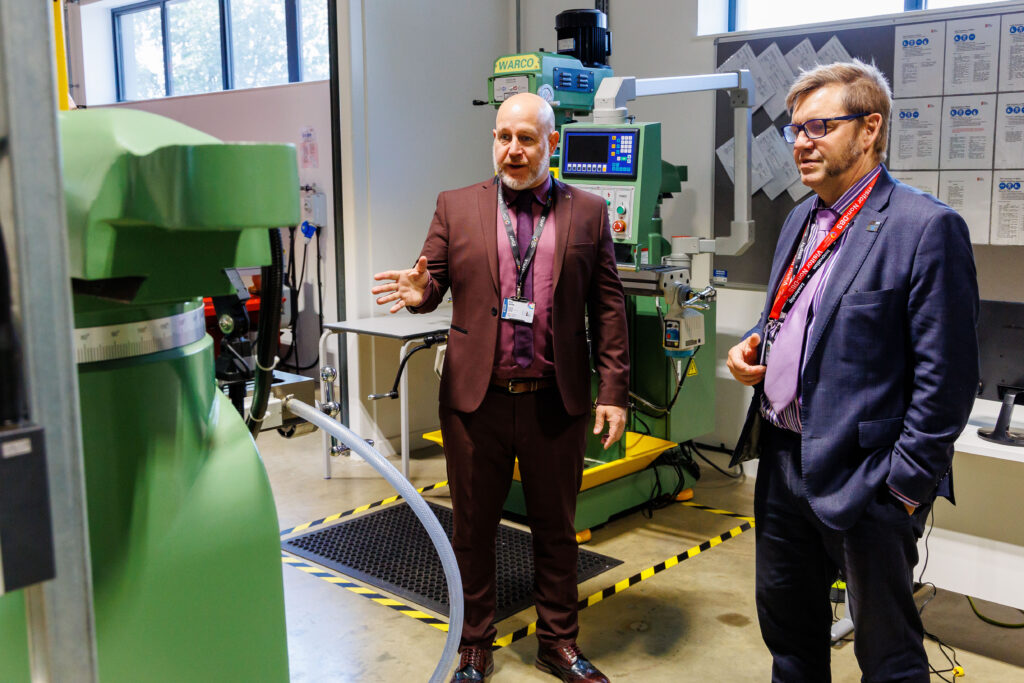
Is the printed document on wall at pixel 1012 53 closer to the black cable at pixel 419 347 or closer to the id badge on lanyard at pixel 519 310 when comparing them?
the id badge on lanyard at pixel 519 310

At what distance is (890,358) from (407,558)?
2.26 meters

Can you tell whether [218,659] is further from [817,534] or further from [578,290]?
[578,290]

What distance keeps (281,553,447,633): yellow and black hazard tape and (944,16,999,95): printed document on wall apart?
3.00 m

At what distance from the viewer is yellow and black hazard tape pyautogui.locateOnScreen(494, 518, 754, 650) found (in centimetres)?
296

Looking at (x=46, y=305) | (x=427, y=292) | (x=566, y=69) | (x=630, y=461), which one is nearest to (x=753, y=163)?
(x=566, y=69)

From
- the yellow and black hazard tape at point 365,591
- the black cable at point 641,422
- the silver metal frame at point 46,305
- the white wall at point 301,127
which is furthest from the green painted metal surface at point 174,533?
the white wall at point 301,127

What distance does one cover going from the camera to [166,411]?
3.35ft

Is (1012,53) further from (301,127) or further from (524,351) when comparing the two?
(301,127)

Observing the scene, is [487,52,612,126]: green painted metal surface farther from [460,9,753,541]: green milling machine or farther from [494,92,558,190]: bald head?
[494,92,558,190]: bald head

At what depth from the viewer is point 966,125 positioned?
381 cm

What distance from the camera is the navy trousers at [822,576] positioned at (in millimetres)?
1855

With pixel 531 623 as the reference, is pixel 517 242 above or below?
above

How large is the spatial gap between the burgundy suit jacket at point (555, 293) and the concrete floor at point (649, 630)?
86 cm

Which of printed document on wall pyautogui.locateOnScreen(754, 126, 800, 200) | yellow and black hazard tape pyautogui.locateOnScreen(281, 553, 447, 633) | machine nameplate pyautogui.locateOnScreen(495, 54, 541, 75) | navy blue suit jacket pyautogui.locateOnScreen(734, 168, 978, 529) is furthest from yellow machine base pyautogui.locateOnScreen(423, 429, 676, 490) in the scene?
navy blue suit jacket pyautogui.locateOnScreen(734, 168, 978, 529)
